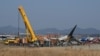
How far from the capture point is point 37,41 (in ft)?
233

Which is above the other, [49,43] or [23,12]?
[23,12]

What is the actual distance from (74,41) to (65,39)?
2865 mm

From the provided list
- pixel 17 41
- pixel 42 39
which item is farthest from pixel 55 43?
pixel 17 41

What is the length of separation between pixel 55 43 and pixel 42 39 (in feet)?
11.2

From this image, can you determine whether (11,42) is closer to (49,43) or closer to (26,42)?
(26,42)

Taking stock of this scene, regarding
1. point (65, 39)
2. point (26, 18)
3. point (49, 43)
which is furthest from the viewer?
point (65, 39)

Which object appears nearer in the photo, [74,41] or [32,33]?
[32,33]

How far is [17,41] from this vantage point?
238ft

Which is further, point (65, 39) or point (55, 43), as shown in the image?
point (65, 39)

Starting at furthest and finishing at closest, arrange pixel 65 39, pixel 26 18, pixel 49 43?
pixel 65 39 → pixel 26 18 → pixel 49 43

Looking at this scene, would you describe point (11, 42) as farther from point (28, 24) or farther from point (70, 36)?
point (70, 36)

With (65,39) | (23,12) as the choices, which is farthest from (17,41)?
(65,39)

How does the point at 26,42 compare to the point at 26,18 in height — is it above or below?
below

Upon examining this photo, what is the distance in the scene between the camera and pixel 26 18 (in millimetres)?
74375
